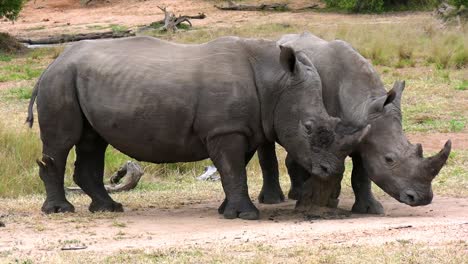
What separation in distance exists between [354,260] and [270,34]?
23814 mm

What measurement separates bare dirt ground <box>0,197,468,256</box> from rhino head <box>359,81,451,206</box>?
242 millimetres

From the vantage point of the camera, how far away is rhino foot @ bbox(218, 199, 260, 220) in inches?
381

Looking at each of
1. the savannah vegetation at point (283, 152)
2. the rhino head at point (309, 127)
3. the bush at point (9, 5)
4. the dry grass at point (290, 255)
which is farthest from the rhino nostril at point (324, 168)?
the bush at point (9, 5)

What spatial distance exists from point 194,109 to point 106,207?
138cm

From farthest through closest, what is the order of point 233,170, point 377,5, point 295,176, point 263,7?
point 263,7 → point 377,5 → point 295,176 → point 233,170

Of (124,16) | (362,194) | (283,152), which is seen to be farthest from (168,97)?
(124,16)

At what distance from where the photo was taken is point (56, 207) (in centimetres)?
1011

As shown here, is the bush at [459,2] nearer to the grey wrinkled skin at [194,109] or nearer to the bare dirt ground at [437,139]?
the bare dirt ground at [437,139]

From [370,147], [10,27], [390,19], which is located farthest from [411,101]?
[10,27]

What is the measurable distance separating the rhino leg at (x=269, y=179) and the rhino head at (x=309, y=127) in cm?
124

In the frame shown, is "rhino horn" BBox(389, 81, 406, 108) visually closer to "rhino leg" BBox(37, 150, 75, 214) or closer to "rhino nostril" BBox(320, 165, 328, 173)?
"rhino nostril" BBox(320, 165, 328, 173)

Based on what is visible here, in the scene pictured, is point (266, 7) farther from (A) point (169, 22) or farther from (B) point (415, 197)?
(B) point (415, 197)

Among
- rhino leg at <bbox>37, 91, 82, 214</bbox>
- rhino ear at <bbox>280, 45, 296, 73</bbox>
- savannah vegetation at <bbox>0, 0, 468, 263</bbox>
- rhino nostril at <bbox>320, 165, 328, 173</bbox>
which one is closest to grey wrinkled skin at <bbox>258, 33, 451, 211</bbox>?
rhino nostril at <bbox>320, 165, 328, 173</bbox>

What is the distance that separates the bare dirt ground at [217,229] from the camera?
313 inches
